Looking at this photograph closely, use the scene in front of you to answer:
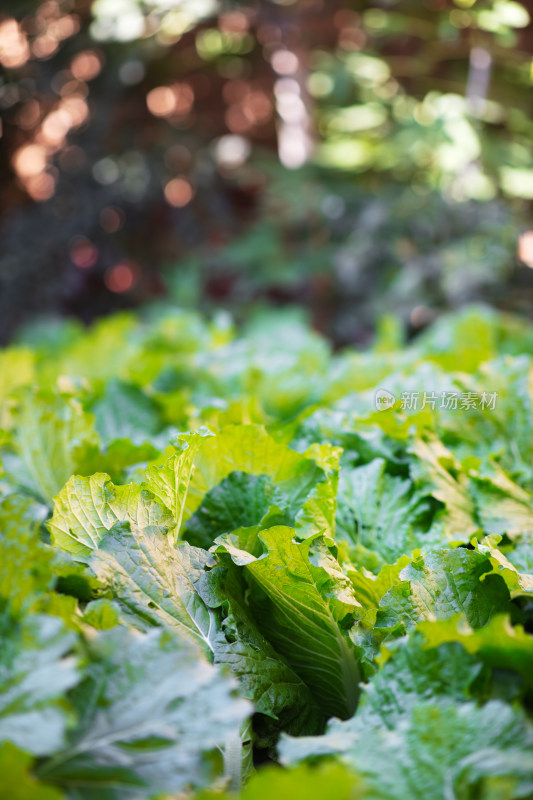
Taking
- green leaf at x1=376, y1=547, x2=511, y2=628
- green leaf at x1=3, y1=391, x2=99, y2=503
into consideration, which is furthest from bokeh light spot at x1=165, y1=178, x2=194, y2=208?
green leaf at x1=376, y1=547, x2=511, y2=628

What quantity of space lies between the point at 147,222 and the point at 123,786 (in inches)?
160

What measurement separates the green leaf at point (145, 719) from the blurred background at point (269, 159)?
104 inches

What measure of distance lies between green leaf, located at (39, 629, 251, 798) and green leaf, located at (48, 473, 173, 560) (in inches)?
6.8

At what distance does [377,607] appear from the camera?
814mm

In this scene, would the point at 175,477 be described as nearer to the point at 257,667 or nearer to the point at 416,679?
the point at 257,667

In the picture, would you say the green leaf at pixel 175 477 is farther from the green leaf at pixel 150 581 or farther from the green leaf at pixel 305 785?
the green leaf at pixel 305 785

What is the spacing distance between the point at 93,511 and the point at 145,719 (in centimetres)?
27

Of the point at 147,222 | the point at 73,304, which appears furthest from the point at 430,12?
the point at 73,304

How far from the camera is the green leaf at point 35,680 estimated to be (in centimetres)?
51

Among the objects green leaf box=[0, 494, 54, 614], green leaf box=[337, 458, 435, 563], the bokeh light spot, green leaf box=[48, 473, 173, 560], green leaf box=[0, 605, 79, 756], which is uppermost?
green leaf box=[0, 494, 54, 614]

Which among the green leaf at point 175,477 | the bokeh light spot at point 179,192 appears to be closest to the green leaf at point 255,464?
the green leaf at point 175,477

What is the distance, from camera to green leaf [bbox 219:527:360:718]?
0.74 metres

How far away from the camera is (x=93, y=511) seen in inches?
29.9

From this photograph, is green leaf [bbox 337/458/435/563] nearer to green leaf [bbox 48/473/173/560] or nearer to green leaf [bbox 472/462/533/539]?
green leaf [bbox 472/462/533/539]
